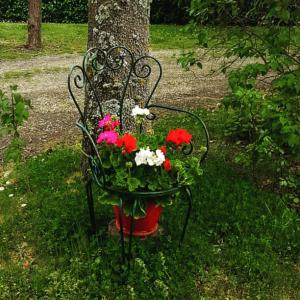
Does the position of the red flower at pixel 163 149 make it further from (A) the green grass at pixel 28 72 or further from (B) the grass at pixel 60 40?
(B) the grass at pixel 60 40

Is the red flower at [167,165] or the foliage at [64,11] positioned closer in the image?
the red flower at [167,165]

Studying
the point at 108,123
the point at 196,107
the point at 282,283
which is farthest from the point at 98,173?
the point at 196,107

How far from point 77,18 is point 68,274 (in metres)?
15.0

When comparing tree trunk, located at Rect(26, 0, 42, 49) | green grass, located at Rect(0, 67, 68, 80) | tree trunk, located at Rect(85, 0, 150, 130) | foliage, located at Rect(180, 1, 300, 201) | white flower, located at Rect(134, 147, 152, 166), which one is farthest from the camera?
tree trunk, located at Rect(26, 0, 42, 49)

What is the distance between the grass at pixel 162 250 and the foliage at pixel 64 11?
13.6m

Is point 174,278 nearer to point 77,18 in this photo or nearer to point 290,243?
point 290,243

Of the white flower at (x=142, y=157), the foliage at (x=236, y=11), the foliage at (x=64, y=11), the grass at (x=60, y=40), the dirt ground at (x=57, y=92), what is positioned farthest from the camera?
the foliage at (x=64, y=11)

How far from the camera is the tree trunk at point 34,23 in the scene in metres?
10.4

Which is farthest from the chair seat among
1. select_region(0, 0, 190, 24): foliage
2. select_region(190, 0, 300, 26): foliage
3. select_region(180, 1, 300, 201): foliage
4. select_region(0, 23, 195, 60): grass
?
select_region(0, 0, 190, 24): foliage

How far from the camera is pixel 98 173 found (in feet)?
9.34

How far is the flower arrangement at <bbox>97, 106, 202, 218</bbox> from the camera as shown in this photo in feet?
8.84

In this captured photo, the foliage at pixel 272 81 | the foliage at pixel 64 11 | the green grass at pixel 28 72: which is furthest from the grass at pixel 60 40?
the foliage at pixel 272 81

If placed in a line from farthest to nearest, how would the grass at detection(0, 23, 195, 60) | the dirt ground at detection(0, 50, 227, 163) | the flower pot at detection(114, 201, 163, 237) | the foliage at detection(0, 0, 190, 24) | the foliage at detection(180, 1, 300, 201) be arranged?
the foliage at detection(0, 0, 190, 24) < the grass at detection(0, 23, 195, 60) < the dirt ground at detection(0, 50, 227, 163) < the foliage at detection(180, 1, 300, 201) < the flower pot at detection(114, 201, 163, 237)

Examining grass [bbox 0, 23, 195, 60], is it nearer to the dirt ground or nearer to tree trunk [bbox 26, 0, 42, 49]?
tree trunk [bbox 26, 0, 42, 49]
